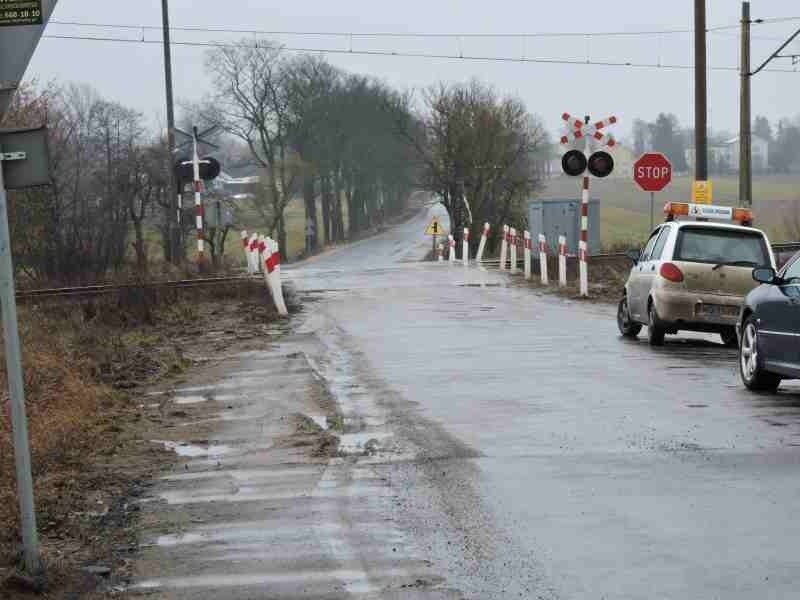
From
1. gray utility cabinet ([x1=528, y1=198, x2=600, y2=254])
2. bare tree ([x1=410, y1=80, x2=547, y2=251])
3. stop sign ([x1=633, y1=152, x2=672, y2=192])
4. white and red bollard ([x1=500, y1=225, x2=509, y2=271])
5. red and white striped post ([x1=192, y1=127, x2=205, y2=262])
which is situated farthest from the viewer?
bare tree ([x1=410, y1=80, x2=547, y2=251])

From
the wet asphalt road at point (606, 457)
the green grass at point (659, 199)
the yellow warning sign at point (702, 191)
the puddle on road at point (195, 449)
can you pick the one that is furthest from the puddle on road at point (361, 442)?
the green grass at point (659, 199)

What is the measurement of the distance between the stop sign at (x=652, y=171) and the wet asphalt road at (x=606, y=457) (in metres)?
12.8

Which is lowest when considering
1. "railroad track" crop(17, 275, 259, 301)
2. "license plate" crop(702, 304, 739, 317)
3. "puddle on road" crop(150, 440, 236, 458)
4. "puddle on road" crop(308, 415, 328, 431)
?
"railroad track" crop(17, 275, 259, 301)

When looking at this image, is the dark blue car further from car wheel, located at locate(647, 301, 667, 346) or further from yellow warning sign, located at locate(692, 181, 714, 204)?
yellow warning sign, located at locate(692, 181, 714, 204)

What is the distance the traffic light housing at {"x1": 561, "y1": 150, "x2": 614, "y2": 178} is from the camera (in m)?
29.9

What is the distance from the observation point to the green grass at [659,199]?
82.7 meters

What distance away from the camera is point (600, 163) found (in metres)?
30.0

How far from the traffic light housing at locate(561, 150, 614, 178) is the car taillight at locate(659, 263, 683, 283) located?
A: 11.4 metres

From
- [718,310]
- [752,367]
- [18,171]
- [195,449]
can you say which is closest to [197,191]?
[718,310]

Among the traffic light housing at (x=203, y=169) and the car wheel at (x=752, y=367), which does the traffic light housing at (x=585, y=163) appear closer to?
the traffic light housing at (x=203, y=169)

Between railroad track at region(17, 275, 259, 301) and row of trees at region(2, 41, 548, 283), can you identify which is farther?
row of trees at region(2, 41, 548, 283)

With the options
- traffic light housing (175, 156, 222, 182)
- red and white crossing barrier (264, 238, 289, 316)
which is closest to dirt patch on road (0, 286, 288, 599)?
red and white crossing barrier (264, 238, 289, 316)

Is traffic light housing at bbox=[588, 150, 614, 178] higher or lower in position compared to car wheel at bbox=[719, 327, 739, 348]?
higher

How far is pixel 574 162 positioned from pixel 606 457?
20.7 m
